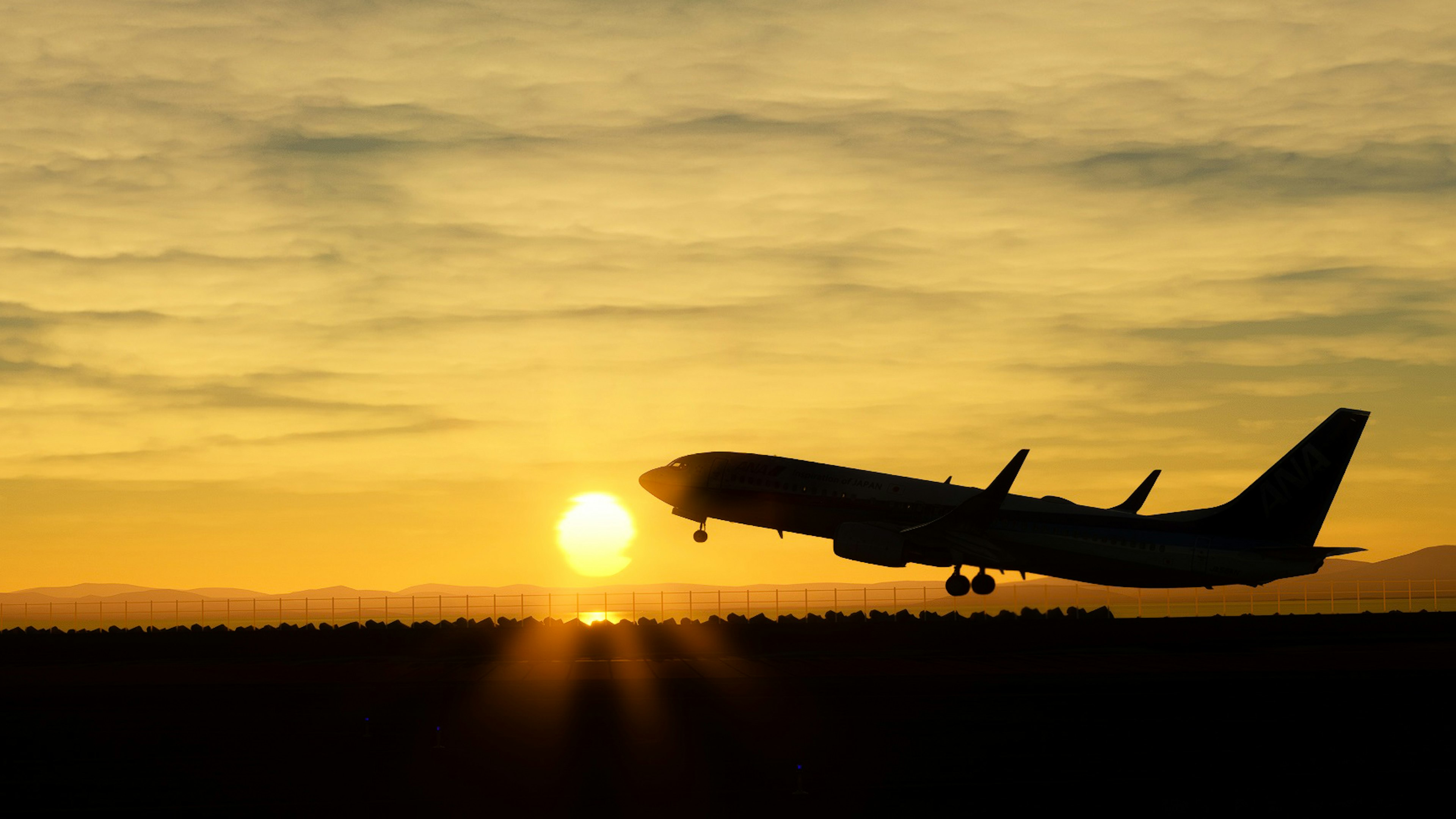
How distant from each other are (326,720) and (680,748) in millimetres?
12016

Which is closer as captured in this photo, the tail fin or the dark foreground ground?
the dark foreground ground

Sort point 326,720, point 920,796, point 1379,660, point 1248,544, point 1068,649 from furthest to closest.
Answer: point 1248,544
point 1068,649
point 1379,660
point 326,720
point 920,796

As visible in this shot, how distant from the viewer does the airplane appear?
75.9 metres

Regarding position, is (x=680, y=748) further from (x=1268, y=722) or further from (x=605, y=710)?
(x=1268, y=722)

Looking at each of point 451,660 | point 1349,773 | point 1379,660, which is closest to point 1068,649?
point 1379,660

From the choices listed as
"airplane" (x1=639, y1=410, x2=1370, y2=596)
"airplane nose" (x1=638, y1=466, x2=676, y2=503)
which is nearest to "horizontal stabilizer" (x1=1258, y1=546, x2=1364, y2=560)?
"airplane" (x1=639, y1=410, x2=1370, y2=596)

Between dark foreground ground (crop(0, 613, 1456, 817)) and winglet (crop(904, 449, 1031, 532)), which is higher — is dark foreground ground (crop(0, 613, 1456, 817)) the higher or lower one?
the lower one

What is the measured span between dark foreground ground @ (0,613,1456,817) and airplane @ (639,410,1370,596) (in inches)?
213

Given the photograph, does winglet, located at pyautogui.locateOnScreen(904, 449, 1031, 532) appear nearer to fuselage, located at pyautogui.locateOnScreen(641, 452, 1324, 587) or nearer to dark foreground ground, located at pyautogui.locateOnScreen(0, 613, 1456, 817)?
fuselage, located at pyautogui.locateOnScreen(641, 452, 1324, 587)

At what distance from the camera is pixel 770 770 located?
3053 centimetres

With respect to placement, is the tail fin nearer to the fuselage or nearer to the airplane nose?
the fuselage

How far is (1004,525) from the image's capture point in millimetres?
77750

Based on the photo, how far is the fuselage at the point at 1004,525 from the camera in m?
75.9

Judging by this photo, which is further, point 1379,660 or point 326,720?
point 1379,660
